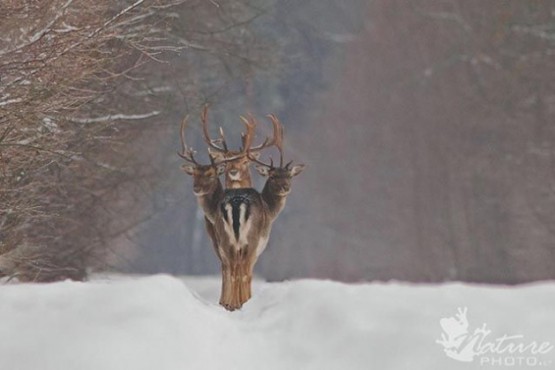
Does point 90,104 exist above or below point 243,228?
above

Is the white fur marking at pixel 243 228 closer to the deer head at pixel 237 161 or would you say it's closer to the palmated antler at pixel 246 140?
the deer head at pixel 237 161

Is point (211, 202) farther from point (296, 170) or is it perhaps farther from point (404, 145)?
point (404, 145)

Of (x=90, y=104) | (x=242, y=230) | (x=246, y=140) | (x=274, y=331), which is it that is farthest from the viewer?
(x=90, y=104)

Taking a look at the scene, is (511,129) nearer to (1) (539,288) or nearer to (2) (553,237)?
(2) (553,237)

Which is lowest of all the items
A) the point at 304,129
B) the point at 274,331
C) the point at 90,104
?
the point at 274,331

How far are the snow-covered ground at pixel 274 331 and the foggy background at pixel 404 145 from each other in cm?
→ 1596

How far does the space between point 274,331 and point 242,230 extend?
451 centimetres

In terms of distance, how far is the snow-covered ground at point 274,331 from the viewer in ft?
29.1

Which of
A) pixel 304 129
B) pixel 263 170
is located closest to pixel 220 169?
pixel 263 170

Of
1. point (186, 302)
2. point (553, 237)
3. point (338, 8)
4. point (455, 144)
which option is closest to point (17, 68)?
point (186, 302)

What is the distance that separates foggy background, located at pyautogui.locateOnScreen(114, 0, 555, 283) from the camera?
37.8 m

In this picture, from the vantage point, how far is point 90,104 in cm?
1717

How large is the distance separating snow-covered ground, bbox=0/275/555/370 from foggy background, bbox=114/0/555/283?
52.4ft

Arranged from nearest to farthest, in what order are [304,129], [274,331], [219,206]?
[274,331] → [219,206] → [304,129]
